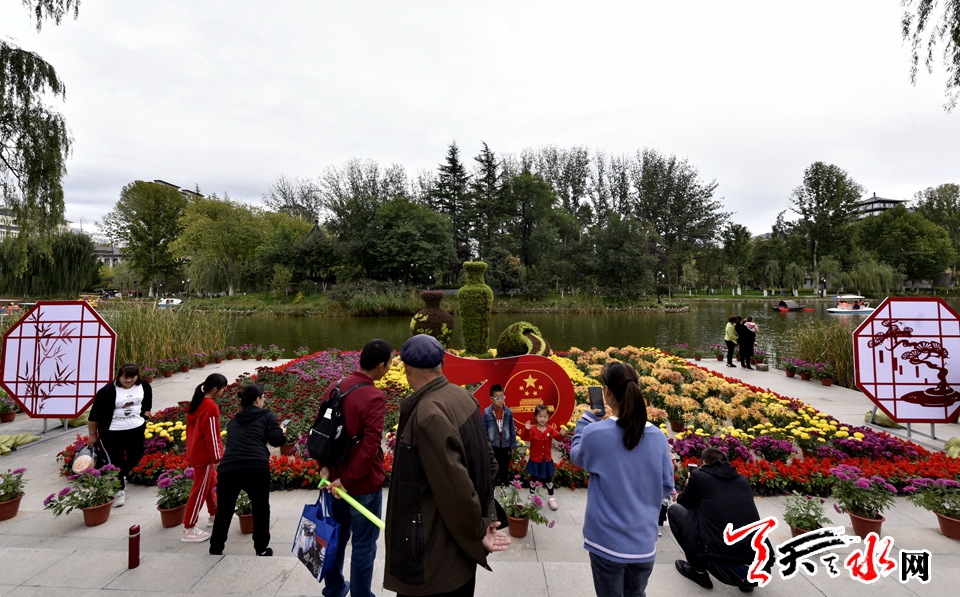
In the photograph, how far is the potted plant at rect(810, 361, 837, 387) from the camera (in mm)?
9523

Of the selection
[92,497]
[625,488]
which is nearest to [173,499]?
[92,497]

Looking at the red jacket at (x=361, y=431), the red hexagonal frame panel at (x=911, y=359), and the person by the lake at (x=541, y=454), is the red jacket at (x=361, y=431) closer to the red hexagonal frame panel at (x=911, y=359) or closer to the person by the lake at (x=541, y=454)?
the person by the lake at (x=541, y=454)

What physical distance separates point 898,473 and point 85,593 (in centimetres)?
676

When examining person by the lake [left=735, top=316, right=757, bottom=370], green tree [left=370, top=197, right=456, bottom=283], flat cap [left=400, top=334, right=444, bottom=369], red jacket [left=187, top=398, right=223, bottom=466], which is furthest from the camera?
green tree [left=370, top=197, right=456, bottom=283]

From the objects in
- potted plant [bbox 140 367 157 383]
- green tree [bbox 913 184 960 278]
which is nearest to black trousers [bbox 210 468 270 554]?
potted plant [bbox 140 367 157 383]

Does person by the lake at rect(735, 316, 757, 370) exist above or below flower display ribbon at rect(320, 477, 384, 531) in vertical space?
above

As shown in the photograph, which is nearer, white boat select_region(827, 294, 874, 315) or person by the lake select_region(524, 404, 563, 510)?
person by the lake select_region(524, 404, 563, 510)

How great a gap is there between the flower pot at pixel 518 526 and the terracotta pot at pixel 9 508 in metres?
4.36

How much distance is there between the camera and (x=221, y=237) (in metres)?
39.4

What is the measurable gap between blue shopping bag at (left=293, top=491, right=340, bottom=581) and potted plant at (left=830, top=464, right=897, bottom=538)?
3.86 metres

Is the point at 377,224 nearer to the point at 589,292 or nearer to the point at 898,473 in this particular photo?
the point at 589,292

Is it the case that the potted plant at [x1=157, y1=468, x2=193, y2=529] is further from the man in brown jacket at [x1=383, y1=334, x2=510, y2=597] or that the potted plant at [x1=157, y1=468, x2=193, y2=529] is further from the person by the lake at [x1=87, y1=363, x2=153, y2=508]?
the man in brown jacket at [x1=383, y1=334, x2=510, y2=597]

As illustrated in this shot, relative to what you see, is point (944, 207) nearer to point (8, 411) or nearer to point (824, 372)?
point (824, 372)

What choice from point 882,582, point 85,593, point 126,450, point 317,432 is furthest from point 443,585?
point 126,450
